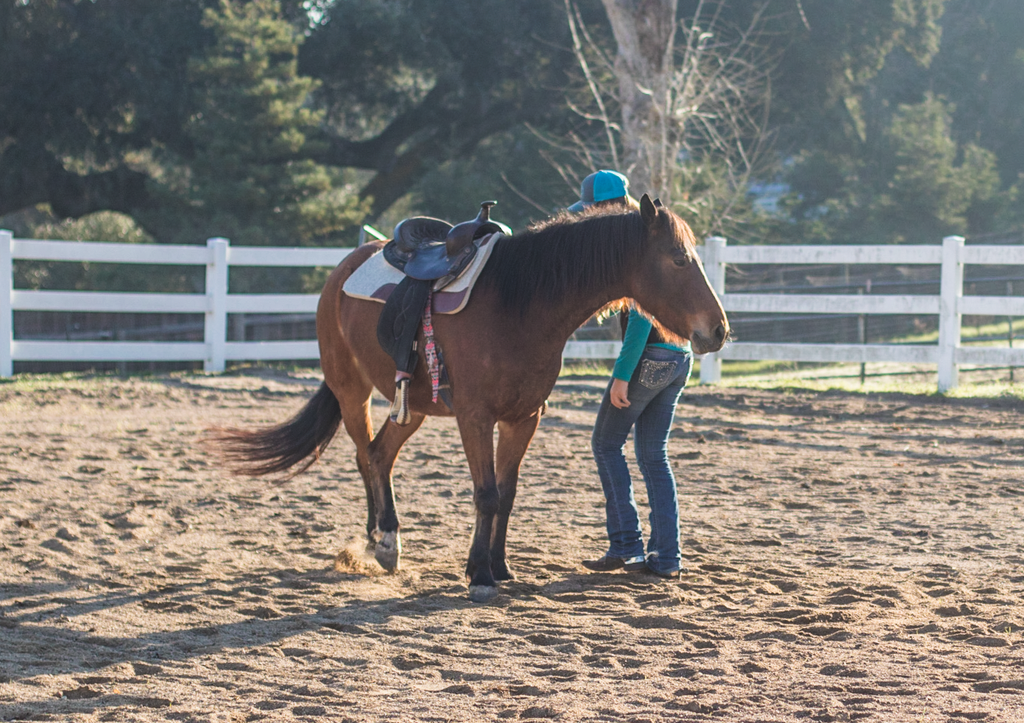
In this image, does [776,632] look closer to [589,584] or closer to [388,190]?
[589,584]

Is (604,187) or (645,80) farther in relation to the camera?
(645,80)

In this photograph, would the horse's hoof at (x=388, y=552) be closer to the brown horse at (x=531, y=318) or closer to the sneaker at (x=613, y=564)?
the brown horse at (x=531, y=318)

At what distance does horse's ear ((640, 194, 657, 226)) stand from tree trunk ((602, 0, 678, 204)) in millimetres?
10260

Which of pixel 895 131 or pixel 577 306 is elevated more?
pixel 895 131

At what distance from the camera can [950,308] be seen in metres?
11.0

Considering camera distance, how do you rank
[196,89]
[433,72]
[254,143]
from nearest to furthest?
[254,143]
[196,89]
[433,72]

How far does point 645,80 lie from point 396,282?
34.3 feet

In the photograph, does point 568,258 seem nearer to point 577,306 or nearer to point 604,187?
point 577,306

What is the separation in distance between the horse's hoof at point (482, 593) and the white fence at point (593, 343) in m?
7.60

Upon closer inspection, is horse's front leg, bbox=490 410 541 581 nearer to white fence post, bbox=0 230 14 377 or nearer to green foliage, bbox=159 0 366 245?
white fence post, bbox=0 230 14 377

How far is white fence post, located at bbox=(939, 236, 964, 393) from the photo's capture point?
1096cm

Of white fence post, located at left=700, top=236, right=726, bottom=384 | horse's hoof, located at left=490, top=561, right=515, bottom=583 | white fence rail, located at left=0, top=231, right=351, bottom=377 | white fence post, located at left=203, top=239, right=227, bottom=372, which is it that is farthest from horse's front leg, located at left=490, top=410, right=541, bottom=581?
white fence post, located at left=203, top=239, right=227, bottom=372

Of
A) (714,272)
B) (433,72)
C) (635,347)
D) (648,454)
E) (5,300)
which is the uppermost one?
(433,72)

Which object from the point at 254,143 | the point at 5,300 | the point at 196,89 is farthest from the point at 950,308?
the point at 196,89
